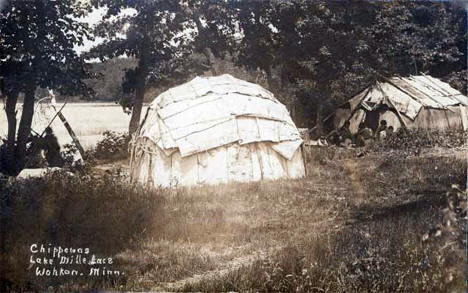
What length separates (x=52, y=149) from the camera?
1013 cm

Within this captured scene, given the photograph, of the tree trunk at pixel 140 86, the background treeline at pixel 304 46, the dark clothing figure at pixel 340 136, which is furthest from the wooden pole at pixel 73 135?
the dark clothing figure at pixel 340 136

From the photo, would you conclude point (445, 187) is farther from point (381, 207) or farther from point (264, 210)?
point (264, 210)

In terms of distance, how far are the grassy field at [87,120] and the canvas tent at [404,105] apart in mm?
9025

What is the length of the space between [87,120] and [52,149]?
3.48 ft

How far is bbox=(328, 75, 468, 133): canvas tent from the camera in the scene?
47.3 ft

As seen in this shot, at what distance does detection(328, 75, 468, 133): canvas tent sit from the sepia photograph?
124cm

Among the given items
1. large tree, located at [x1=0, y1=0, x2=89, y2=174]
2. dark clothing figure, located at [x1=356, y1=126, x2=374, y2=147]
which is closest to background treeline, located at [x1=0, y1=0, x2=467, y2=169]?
large tree, located at [x1=0, y1=0, x2=89, y2=174]

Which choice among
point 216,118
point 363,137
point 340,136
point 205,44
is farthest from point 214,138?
point 340,136

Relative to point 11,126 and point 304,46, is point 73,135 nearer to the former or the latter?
point 11,126

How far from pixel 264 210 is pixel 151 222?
193 centimetres

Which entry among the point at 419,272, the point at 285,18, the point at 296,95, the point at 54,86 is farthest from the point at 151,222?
the point at 296,95

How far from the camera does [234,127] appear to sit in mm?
10352

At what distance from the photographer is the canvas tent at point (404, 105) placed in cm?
1443

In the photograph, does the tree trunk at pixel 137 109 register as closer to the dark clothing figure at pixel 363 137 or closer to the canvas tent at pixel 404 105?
→ the dark clothing figure at pixel 363 137
